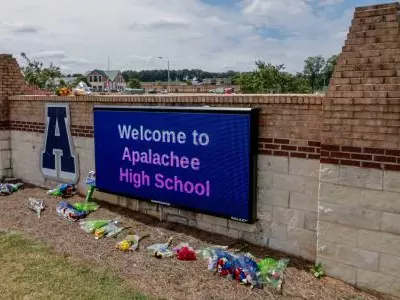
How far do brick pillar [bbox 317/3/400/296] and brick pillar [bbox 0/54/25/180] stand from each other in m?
7.94

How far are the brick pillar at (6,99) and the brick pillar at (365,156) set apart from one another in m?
7.94

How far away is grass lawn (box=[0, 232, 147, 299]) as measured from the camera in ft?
15.3

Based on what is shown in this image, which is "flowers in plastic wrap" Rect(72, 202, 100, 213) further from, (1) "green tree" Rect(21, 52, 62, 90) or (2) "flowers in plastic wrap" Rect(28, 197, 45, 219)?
(1) "green tree" Rect(21, 52, 62, 90)

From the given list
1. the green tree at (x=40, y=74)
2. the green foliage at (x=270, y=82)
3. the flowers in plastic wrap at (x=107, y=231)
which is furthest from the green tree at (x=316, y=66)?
the flowers in plastic wrap at (x=107, y=231)

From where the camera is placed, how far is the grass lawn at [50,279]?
4652 mm

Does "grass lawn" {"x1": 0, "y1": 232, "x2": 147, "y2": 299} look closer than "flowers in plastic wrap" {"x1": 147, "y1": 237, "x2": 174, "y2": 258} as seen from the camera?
Yes

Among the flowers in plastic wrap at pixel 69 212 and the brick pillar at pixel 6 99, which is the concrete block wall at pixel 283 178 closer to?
the flowers in plastic wrap at pixel 69 212

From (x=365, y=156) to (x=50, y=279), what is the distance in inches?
153

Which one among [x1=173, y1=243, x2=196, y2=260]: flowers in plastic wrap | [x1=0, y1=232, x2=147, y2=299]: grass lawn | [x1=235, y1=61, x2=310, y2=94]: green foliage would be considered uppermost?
[x1=235, y1=61, x2=310, y2=94]: green foliage

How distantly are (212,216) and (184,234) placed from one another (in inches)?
20.0

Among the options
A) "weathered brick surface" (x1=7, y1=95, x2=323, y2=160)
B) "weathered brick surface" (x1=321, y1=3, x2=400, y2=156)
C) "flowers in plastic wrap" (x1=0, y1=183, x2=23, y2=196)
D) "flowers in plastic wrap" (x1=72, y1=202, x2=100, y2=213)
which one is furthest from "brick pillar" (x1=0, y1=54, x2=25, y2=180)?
"weathered brick surface" (x1=321, y1=3, x2=400, y2=156)

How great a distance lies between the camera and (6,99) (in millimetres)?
9977

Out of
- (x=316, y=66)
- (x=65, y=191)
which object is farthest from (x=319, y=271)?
(x=316, y=66)

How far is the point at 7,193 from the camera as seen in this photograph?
9016 mm
